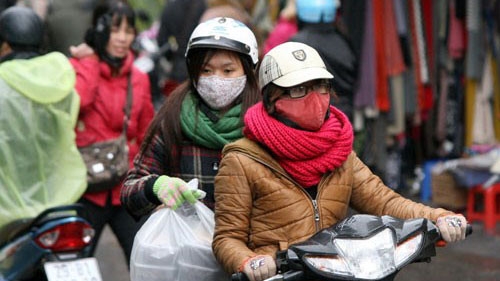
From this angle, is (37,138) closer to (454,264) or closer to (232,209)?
(232,209)

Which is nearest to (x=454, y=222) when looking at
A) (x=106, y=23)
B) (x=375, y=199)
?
(x=375, y=199)

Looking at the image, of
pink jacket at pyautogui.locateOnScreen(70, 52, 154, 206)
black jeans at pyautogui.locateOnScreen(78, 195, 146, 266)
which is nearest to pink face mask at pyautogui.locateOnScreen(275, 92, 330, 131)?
black jeans at pyautogui.locateOnScreen(78, 195, 146, 266)

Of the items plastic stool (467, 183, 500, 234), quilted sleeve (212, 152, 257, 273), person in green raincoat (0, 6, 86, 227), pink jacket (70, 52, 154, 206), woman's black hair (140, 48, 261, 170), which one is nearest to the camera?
quilted sleeve (212, 152, 257, 273)

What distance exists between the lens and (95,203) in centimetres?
597

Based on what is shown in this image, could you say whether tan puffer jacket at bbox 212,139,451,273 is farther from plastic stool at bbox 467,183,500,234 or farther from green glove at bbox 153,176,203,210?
plastic stool at bbox 467,183,500,234

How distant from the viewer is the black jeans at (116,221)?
5910mm

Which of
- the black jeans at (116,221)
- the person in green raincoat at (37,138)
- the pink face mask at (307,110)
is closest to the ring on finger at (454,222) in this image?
the pink face mask at (307,110)

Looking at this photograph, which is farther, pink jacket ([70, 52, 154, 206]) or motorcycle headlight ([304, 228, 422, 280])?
pink jacket ([70, 52, 154, 206])

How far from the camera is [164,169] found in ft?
15.4

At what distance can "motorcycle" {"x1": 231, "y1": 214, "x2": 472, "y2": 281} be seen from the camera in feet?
11.4

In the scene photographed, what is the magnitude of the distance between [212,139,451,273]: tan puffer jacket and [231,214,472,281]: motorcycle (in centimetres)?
35

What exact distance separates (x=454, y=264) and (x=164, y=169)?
4.18 meters

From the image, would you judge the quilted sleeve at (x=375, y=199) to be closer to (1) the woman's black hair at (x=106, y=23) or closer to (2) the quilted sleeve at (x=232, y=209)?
(2) the quilted sleeve at (x=232, y=209)

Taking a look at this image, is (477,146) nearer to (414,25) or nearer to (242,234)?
(414,25)
